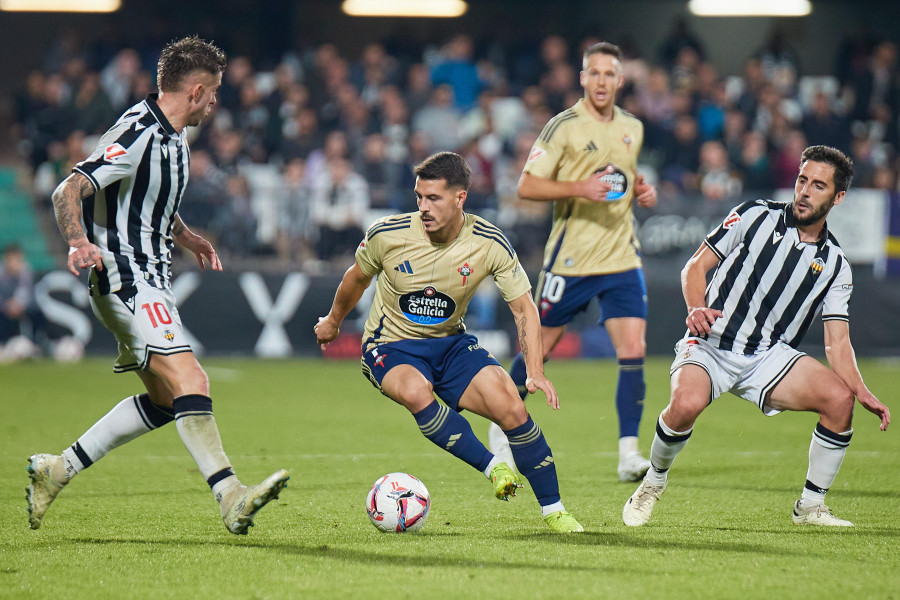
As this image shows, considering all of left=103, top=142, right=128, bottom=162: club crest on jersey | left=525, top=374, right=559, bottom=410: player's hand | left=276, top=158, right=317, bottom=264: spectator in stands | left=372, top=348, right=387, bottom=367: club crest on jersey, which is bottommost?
left=276, top=158, right=317, bottom=264: spectator in stands

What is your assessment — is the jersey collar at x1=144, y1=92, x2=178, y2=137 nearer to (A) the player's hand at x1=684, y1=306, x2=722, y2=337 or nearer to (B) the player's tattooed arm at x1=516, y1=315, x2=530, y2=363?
(B) the player's tattooed arm at x1=516, y1=315, x2=530, y2=363

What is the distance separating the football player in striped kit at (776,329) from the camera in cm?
506

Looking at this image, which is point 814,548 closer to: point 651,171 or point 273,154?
point 651,171

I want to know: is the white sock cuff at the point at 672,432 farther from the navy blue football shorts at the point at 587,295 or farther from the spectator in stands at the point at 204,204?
the spectator in stands at the point at 204,204

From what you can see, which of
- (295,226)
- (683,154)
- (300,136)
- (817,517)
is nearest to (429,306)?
(817,517)

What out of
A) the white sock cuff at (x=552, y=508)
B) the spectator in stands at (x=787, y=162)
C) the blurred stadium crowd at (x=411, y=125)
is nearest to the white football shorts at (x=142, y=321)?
the white sock cuff at (x=552, y=508)

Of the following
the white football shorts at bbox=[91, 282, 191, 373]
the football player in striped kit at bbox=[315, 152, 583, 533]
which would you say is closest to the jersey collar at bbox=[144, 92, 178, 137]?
the white football shorts at bbox=[91, 282, 191, 373]

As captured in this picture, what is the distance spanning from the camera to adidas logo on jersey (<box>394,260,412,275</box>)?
17.2 feet

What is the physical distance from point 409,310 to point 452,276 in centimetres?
27

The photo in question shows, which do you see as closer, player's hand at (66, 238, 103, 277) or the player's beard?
player's hand at (66, 238, 103, 277)

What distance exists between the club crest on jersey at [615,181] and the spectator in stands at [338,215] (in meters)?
7.22

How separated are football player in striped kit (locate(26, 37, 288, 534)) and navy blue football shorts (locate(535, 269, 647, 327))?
2579mm

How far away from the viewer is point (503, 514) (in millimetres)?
5285

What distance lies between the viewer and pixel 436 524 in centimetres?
503
